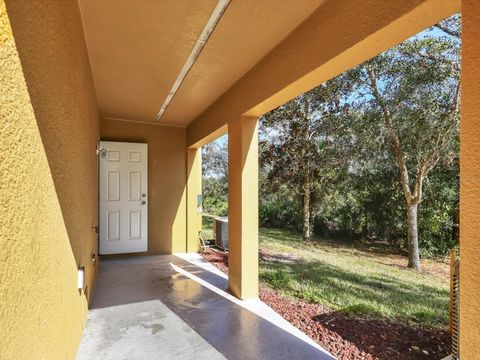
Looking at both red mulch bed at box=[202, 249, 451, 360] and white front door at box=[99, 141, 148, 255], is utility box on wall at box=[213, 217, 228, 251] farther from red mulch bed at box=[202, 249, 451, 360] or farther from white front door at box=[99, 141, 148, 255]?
red mulch bed at box=[202, 249, 451, 360]

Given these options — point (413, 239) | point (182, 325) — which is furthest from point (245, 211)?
point (413, 239)

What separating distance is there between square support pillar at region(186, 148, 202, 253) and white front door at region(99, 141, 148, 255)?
89cm

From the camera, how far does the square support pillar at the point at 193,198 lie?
6.04 metres

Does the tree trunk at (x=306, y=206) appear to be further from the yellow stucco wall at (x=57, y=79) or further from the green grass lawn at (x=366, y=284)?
the yellow stucco wall at (x=57, y=79)

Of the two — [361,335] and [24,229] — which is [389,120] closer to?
[361,335]

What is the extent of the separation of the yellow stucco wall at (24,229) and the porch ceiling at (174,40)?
61.5 inches

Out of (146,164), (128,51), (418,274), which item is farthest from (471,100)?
(418,274)

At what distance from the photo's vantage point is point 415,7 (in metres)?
1.50

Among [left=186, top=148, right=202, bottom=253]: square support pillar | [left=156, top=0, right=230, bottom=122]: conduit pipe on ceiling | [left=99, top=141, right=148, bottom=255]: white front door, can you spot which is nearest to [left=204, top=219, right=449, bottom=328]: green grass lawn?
[left=186, top=148, right=202, bottom=253]: square support pillar

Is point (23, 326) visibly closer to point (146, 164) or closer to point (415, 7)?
point (415, 7)

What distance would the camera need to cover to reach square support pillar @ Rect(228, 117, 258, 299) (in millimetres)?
3463

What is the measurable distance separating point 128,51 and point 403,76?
223 inches

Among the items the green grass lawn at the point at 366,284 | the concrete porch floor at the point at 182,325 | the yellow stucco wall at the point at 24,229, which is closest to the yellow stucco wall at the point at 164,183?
the concrete porch floor at the point at 182,325

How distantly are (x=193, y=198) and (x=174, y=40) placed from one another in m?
3.94
